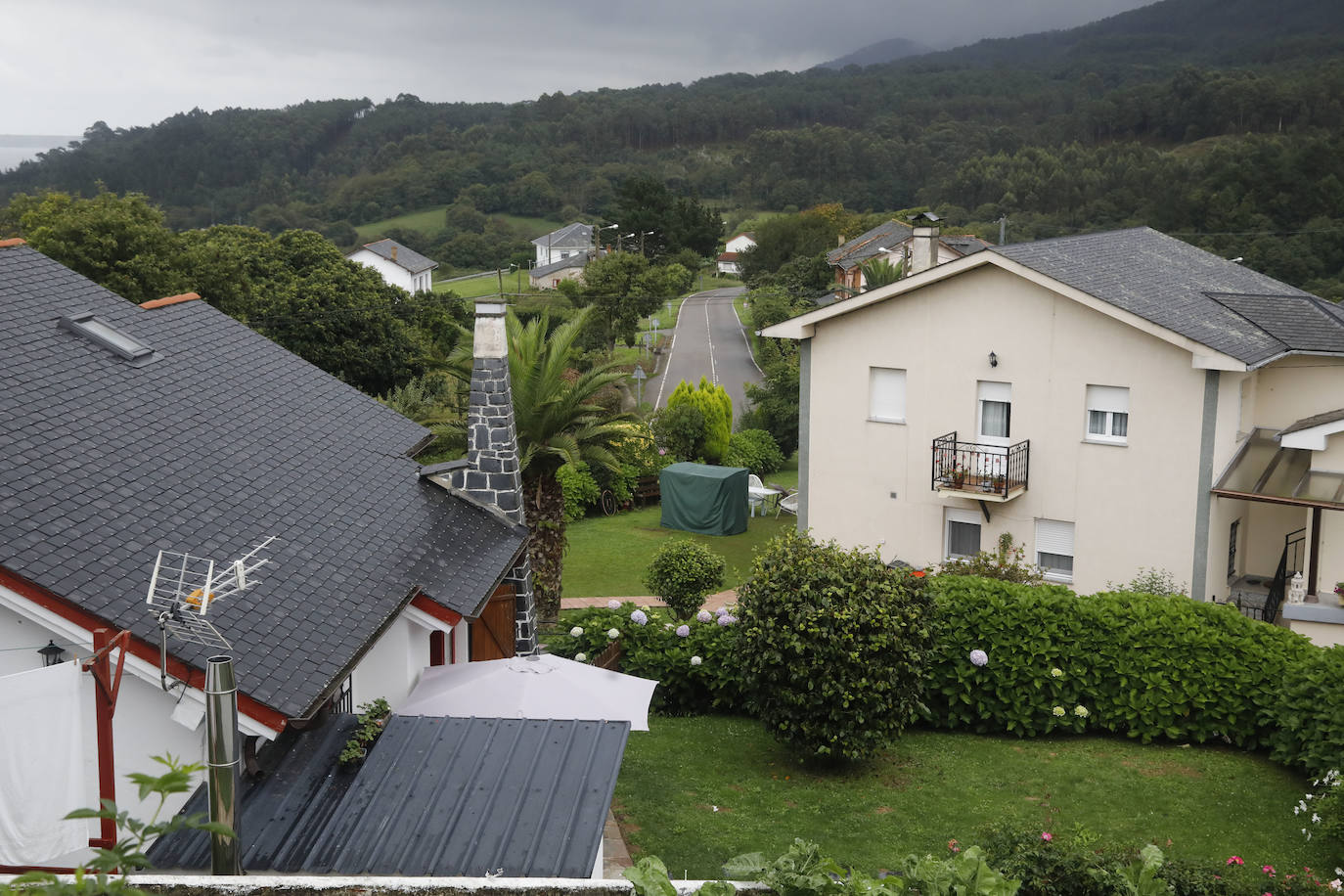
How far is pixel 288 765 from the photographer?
9969mm

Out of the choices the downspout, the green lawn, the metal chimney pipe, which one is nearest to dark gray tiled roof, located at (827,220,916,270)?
the downspout

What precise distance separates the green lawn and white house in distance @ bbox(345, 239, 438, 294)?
90.9m

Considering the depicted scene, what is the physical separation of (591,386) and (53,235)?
22390mm

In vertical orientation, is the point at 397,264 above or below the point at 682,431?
above

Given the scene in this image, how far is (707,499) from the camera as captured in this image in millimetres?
35500

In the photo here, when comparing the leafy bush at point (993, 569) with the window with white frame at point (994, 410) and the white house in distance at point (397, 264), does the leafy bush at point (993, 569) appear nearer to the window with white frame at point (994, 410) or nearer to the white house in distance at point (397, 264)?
the window with white frame at point (994, 410)

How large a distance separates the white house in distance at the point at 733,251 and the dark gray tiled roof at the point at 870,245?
1267 inches

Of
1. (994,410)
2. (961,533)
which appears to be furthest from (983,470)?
(961,533)

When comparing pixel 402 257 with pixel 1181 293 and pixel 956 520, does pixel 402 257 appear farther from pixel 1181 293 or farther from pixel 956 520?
pixel 1181 293

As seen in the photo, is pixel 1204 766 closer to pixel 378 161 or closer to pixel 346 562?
pixel 346 562

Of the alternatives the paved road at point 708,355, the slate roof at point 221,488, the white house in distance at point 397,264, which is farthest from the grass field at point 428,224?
the slate roof at point 221,488

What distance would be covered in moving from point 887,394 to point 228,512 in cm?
1608

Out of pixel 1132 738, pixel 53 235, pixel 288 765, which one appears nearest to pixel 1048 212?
pixel 53 235

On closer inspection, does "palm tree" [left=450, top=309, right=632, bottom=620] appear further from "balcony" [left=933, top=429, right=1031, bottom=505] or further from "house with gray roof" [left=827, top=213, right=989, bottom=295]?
"house with gray roof" [left=827, top=213, right=989, bottom=295]
